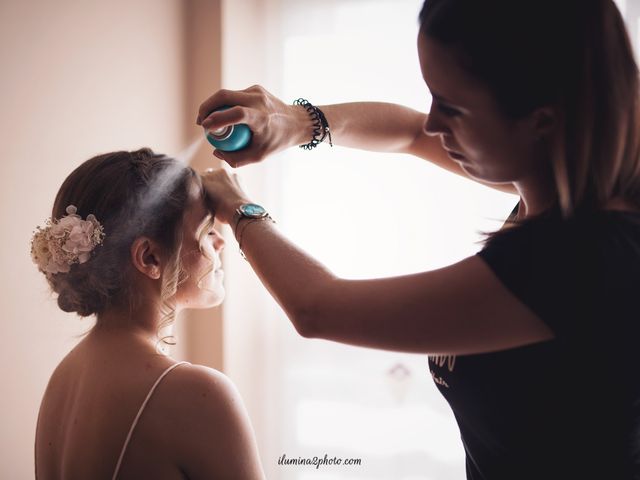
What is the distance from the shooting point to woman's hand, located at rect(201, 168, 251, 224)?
1040 millimetres

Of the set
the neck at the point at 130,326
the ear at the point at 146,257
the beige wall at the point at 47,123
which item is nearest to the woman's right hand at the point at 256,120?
the ear at the point at 146,257

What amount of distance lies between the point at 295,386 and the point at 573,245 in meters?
1.82

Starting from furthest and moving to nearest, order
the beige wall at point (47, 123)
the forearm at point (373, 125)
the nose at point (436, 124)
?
1. the beige wall at point (47, 123)
2. the forearm at point (373, 125)
3. the nose at point (436, 124)

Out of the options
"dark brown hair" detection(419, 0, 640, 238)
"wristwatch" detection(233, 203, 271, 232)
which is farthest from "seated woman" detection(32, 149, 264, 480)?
"dark brown hair" detection(419, 0, 640, 238)

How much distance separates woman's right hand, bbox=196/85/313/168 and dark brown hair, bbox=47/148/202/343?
0.68 ft

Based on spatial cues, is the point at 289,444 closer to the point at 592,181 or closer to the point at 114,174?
the point at 114,174

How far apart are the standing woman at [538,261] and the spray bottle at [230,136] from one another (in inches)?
8.2

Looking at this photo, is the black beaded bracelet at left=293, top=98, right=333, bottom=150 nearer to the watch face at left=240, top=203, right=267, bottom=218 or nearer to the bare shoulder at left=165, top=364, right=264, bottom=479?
the watch face at left=240, top=203, right=267, bottom=218

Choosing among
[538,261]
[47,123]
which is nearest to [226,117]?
[538,261]

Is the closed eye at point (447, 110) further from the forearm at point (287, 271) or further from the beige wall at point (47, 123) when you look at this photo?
the beige wall at point (47, 123)

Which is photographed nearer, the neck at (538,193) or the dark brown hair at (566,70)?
the dark brown hair at (566,70)

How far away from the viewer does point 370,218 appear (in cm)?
219

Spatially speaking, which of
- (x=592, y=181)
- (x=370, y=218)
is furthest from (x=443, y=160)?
(x=370, y=218)

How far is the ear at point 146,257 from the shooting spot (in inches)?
43.8
